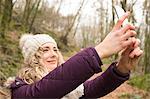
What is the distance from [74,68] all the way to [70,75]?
41mm

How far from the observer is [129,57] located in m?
2.02

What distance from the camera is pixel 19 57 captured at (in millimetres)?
15133

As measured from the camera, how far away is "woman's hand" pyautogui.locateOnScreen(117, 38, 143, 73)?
1914 mm

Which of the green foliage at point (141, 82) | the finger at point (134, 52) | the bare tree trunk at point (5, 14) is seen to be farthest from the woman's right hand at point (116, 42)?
the bare tree trunk at point (5, 14)

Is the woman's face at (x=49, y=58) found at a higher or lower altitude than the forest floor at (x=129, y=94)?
higher

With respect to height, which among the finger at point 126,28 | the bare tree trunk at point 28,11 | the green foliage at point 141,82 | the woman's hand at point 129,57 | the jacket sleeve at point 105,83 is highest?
the finger at point 126,28

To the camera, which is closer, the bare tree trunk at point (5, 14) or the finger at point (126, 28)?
the finger at point (126, 28)

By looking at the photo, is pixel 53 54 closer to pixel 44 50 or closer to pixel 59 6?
pixel 44 50

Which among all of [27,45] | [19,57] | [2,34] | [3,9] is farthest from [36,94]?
[3,9]

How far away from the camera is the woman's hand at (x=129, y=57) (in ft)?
6.28

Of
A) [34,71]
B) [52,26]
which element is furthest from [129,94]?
[52,26]

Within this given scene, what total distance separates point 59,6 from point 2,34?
22237 mm

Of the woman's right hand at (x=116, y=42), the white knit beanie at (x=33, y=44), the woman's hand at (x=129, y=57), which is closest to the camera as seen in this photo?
the woman's right hand at (x=116, y=42)

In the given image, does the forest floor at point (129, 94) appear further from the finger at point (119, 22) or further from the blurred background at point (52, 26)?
the finger at point (119, 22)
